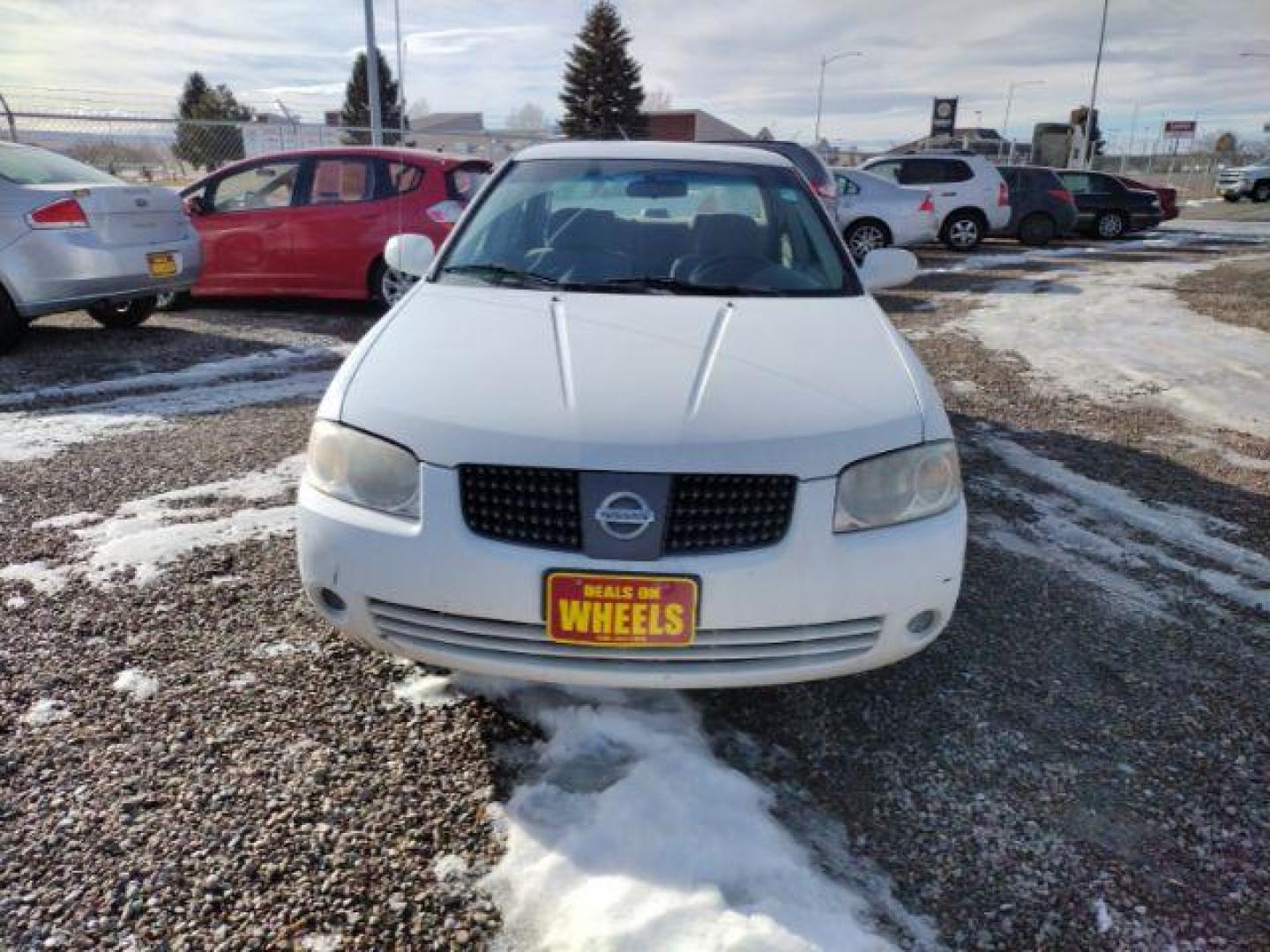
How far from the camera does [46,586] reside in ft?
10.7

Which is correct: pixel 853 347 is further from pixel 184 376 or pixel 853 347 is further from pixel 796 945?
pixel 184 376

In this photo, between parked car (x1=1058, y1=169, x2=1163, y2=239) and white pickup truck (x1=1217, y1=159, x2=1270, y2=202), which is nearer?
parked car (x1=1058, y1=169, x2=1163, y2=239)

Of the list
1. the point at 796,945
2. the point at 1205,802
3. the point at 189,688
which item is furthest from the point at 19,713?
the point at 1205,802

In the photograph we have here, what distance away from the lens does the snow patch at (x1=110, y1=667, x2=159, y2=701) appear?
2652 millimetres

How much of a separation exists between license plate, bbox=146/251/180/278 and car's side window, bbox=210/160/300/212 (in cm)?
157

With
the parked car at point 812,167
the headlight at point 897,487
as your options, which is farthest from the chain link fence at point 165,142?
the headlight at point 897,487

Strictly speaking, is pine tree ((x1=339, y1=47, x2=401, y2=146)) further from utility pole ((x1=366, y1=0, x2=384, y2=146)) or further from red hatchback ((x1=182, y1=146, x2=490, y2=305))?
red hatchback ((x1=182, y1=146, x2=490, y2=305))

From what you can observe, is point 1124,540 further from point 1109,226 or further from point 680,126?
point 680,126

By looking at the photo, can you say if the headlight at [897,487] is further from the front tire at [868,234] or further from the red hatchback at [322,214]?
the front tire at [868,234]

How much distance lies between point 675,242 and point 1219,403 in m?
4.72

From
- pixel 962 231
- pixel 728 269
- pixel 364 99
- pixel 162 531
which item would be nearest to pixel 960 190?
pixel 962 231

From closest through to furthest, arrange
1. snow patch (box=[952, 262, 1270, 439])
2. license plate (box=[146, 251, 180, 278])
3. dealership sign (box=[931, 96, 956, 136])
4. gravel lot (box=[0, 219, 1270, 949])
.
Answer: gravel lot (box=[0, 219, 1270, 949]) → snow patch (box=[952, 262, 1270, 439]) → license plate (box=[146, 251, 180, 278]) → dealership sign (box=[931, 96, 956, 136])

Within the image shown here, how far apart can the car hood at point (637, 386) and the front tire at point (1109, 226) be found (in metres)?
18.9

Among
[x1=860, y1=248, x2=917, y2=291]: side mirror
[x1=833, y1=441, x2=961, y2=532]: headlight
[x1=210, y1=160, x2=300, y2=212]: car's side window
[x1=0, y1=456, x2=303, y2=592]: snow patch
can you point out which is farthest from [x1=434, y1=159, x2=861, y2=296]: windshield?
[x1=210, y1=160, x2=300, y2=212]: car's side window
